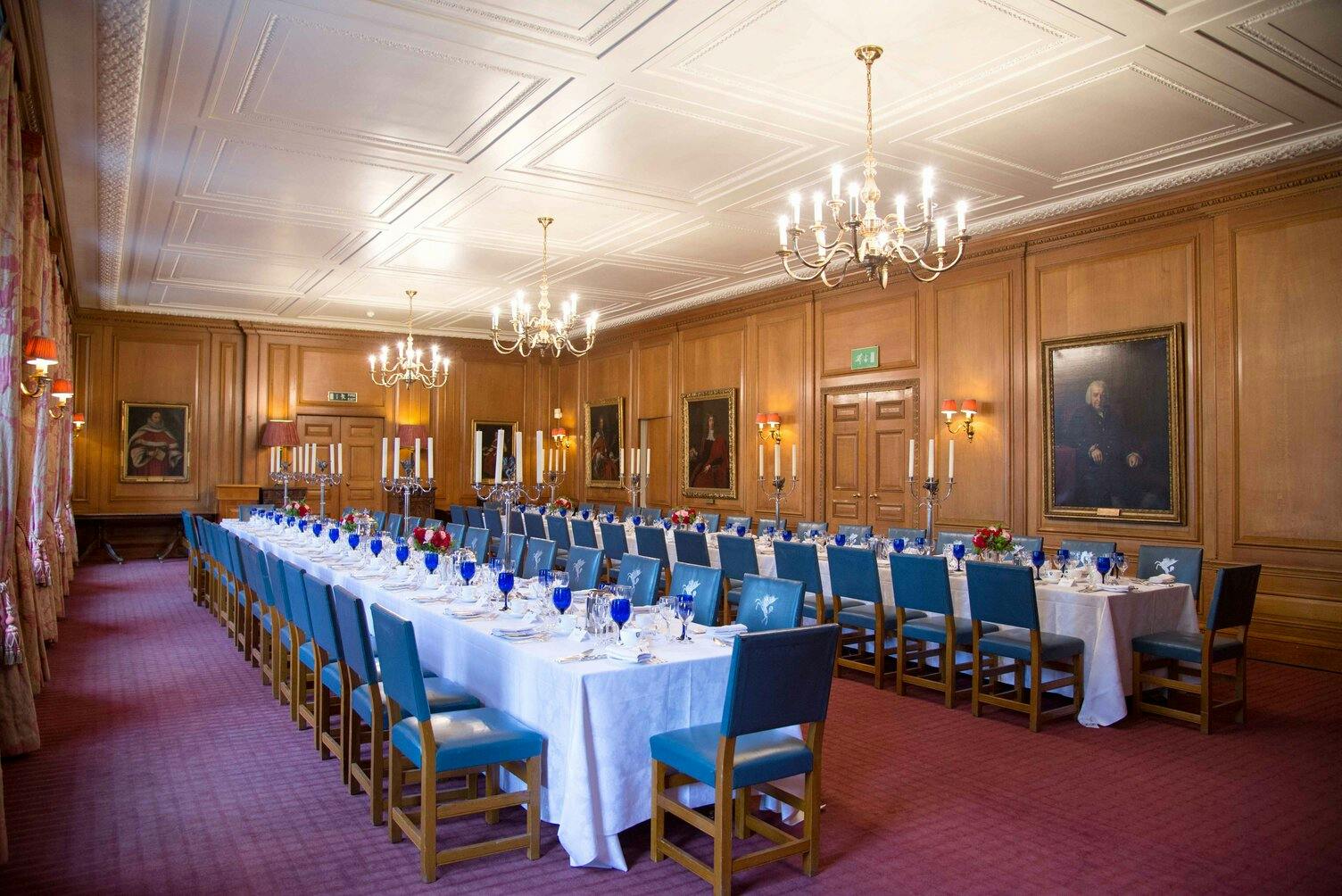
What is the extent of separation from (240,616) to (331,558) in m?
1.14

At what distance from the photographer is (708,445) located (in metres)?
12.7

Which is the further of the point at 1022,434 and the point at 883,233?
the point at 1022,434

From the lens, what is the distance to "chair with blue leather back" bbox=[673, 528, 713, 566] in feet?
24.2

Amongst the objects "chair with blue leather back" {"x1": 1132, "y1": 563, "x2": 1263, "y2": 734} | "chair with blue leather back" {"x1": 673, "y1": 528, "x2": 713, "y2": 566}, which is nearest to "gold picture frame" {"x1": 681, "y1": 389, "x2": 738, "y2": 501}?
"chair with blue leather back" {"x1": 673, "y1": 528, "x2": 713, "y2": 566}

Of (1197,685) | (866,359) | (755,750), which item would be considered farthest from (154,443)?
(1197,685)

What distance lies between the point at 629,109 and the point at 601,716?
4.25 metres

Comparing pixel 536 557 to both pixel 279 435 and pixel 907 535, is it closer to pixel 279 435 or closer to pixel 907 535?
pixel 907 535

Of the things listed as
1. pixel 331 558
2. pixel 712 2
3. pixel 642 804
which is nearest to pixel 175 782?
pixel 642 804

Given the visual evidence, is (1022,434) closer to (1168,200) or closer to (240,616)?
(1168,200)

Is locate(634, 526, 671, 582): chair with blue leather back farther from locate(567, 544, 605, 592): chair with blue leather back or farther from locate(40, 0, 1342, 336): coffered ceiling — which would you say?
locate(40, 0, 1342, 336): coffered ceiling

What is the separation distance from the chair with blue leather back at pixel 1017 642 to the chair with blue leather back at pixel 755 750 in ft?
7.16

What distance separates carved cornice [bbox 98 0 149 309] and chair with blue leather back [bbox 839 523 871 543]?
6.01 meters

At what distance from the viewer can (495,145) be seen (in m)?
6.72

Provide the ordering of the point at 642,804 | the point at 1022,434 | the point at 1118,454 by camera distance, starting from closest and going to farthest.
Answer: the point at 642,804 < the point at 1118,454 < the point at 1022,434
